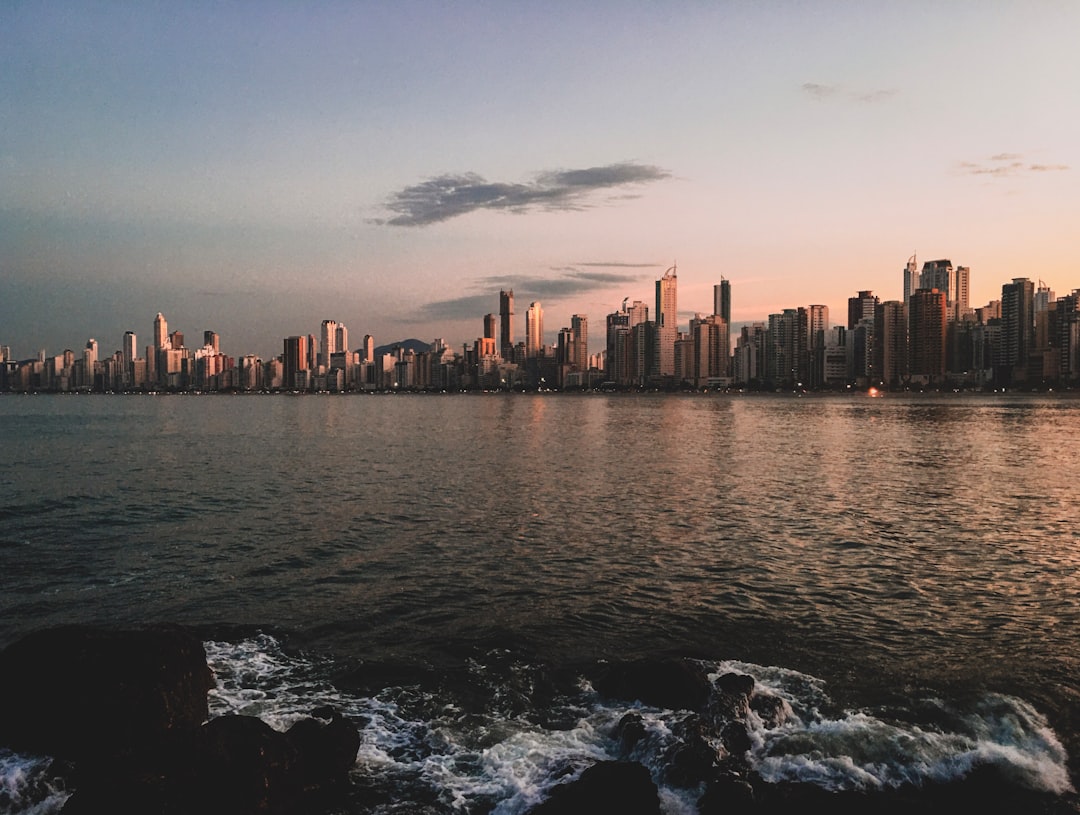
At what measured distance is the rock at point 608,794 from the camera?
10.1m

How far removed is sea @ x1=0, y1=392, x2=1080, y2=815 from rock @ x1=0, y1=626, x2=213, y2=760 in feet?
2.06

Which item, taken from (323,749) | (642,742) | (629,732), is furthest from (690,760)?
(323,749)

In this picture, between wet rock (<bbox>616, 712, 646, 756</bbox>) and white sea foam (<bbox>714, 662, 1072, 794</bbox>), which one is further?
wet rock (<bbox>616, 712, 646, 756</bbox>)

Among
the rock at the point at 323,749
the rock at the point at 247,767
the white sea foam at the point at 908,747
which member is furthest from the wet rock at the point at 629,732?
the rock at the point at 247,767

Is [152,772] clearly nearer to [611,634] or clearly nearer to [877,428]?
[611,634]

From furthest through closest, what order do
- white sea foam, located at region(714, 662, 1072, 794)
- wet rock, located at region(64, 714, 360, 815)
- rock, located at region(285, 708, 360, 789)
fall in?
white sea foam, located at region(714, 662, 1072, 794)
rock, located at region(285, 708, 360, 789)
wet rock, located at region(64, 714, 360, 815)

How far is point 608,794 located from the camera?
1022cm

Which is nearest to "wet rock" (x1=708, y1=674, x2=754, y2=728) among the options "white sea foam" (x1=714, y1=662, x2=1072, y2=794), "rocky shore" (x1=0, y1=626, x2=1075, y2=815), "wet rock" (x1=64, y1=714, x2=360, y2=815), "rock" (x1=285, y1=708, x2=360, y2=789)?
"rocky shore" (x1=0, y1=626, x2=1075, y2=815)

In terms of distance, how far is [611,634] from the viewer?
57.0 ft

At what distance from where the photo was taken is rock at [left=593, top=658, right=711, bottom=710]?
13547 mm

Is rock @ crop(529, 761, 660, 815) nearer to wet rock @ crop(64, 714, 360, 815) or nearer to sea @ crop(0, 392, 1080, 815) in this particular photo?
sea @ crop(0, 392, 1080, 815)

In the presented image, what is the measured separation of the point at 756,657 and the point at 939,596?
7.73 m

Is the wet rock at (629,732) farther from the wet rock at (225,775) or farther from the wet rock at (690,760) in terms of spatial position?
the wet rock at (225,775)

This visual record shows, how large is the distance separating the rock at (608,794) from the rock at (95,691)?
5876mm
